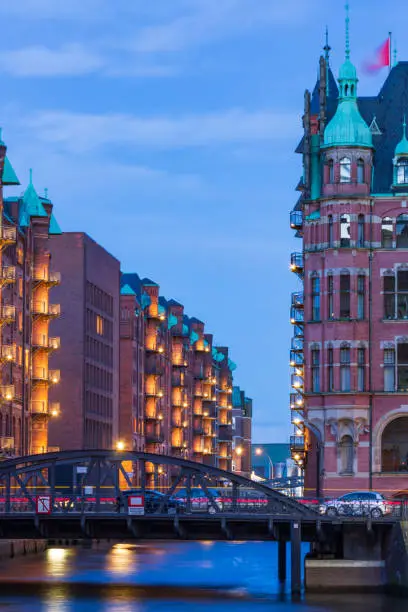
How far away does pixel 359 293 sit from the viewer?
108 m

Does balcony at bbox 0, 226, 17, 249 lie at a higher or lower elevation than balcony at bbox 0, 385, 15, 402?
higher

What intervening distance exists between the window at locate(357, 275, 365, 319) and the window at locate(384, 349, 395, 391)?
290 centimetres

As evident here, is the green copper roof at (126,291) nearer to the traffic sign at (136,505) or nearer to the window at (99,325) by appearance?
the window at (99,325)

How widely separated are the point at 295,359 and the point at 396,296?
3849 centimetres

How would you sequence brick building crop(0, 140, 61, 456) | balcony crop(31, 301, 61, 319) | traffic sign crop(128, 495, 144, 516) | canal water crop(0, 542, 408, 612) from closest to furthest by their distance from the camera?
1. canal water crop(0, 542, 408, 612)
2. traffic sign crop(128, 495, 144, 516)
3. brick building crop(0, 140, 61, 456)
4. balcony crop(31, 301, 61, 319)

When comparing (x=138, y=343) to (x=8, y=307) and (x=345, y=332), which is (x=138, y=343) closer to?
(x=8, y=307)

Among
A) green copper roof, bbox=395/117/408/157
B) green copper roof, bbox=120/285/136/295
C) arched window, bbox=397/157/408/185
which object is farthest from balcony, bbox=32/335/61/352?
green copper roof, bbox=120/285/136/295

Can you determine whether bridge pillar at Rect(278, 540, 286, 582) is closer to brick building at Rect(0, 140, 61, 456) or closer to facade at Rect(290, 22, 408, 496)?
facade at Rect(290, 22, 408, 496)

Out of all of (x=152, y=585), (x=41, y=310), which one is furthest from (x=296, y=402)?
(x=152, y=585)

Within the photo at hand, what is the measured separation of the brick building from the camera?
118125mm

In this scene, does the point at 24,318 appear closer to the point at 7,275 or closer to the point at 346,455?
the point at 7,275

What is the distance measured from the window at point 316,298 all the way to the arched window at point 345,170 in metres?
6.62

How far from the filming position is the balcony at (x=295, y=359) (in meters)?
141

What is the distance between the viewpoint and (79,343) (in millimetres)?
153375
